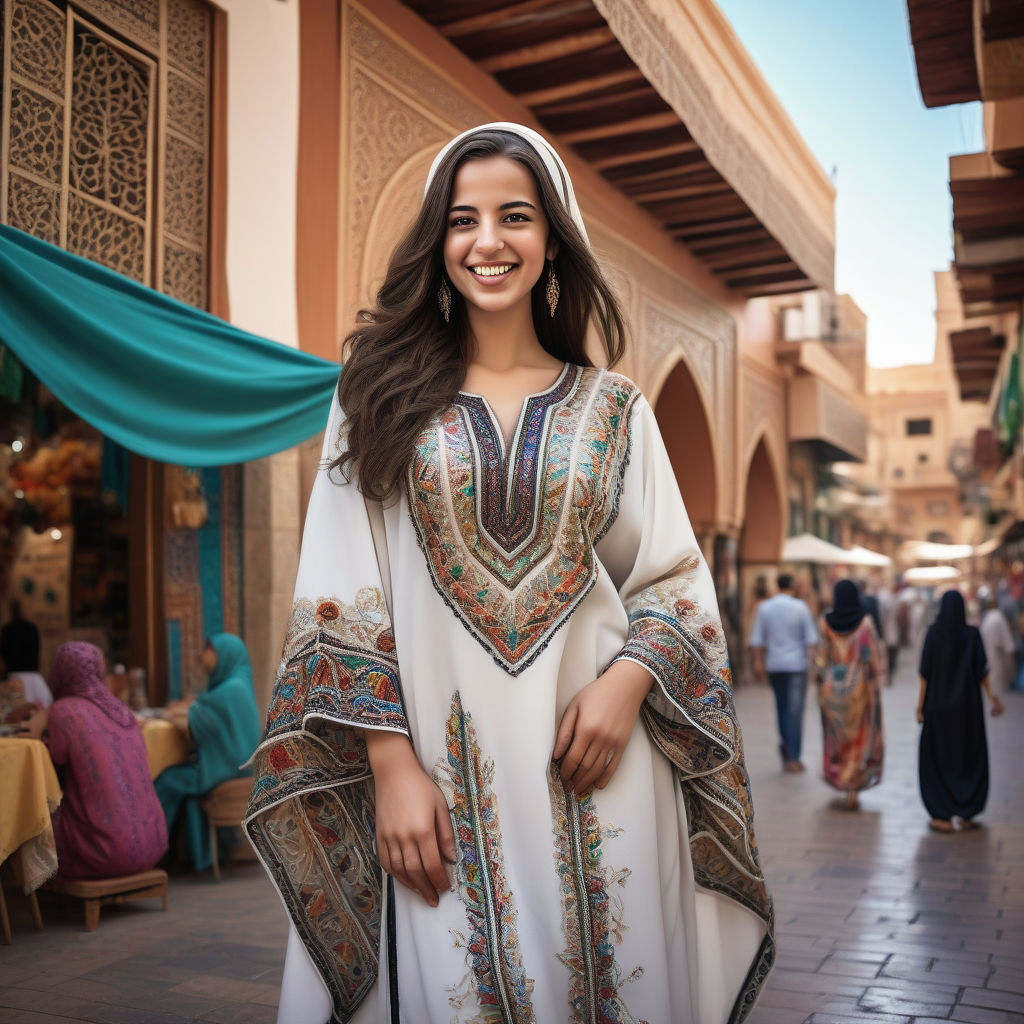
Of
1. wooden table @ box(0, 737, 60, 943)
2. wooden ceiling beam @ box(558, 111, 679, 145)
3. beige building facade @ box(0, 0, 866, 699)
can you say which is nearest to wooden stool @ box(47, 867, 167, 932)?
wooden table @ box(0, 737, 60, 943)

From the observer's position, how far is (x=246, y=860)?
5305mm

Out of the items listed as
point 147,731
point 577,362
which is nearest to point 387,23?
point 147,731

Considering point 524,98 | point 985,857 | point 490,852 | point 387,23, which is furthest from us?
point 524,98

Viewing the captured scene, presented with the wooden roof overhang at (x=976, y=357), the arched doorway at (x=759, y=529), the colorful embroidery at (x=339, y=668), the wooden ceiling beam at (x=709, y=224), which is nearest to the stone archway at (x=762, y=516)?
the arched doorway at (x=759, y=529)

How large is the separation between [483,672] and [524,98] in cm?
729

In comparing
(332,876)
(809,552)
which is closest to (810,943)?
(332,876)

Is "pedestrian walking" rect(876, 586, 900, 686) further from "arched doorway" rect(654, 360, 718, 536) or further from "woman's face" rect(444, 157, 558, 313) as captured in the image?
"woman's face" rect(444, 157, 558, 313)

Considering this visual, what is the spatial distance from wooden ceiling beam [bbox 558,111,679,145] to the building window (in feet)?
12.6

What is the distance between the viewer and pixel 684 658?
1610 millimetres

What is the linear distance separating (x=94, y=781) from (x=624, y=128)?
6297mm

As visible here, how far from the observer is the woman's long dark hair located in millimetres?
1590

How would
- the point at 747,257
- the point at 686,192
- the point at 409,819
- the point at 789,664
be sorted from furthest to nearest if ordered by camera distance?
the point at 747,257 < the point at 686,192 < the point at 789,664 < the point at 409,819

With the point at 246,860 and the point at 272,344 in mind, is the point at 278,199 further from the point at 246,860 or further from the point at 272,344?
the point at 246,860

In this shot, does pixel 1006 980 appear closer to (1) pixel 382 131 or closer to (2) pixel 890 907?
(2) pixel 890 907
